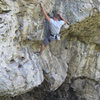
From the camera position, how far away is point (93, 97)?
5961mm

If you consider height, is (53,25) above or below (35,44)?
above

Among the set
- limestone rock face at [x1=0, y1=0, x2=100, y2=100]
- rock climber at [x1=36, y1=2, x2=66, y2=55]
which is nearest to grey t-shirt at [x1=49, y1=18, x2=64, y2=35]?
rock climber at [x1=36, y1=2, x2=66, y2=55]

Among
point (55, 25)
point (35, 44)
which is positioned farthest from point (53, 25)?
point (35, 44)

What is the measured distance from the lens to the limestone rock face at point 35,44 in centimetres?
305

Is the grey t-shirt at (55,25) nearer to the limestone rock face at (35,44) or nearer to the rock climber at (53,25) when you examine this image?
the rock climber at (53,25)

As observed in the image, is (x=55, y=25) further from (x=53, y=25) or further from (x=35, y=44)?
(x=35, y=44)

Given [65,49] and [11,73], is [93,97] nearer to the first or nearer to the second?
[65,49]

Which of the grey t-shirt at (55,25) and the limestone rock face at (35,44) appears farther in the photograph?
the grey t-shirt at (55,25)

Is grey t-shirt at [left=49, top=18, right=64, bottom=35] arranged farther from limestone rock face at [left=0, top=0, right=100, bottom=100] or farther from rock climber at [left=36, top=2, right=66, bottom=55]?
limestone rock face at [left=0, top=0, right=100, bottom=100]

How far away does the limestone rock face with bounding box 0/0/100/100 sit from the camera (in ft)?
10.0

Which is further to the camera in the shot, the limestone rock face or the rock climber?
the rock climber

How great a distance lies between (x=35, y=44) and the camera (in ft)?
12.5

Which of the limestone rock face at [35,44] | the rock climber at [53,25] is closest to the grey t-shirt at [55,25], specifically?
the rock climber at [53,25]

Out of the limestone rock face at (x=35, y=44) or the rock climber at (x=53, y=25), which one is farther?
the rock climber at (x=53, y=25)
